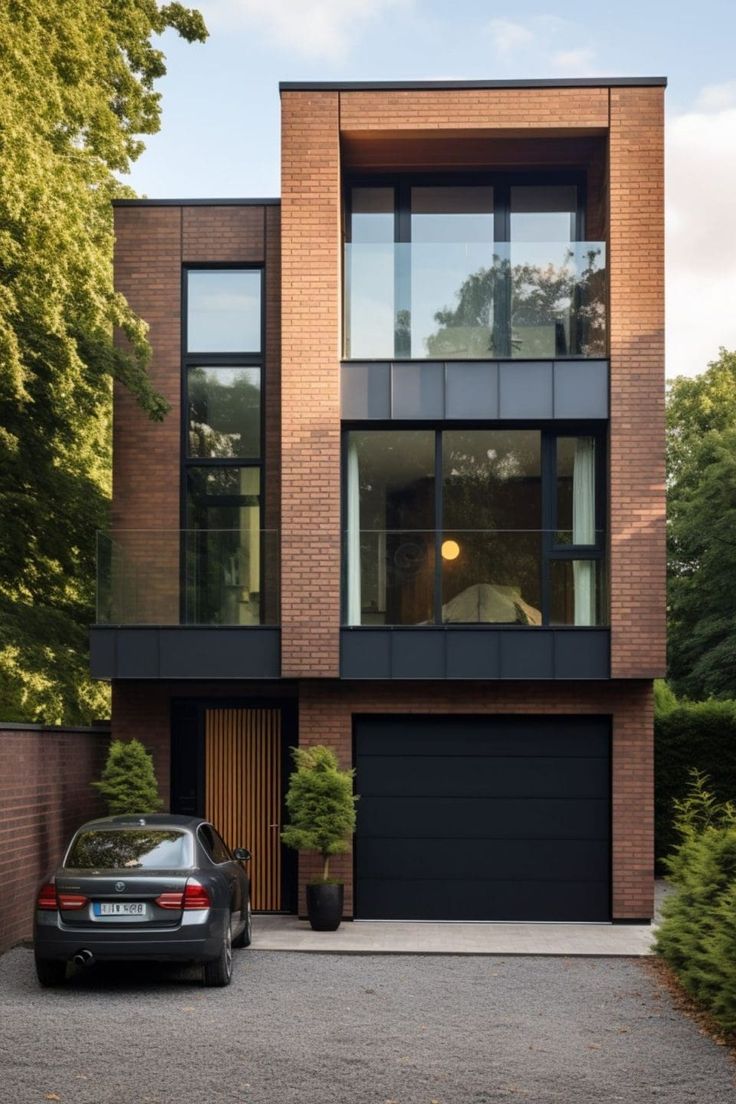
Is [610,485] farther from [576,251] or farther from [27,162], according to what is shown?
[27,162]

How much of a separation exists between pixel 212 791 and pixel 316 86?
8801mm

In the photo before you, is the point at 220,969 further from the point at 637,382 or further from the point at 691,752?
the point at 691,752

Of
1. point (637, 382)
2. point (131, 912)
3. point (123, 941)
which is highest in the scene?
point (637, 382)

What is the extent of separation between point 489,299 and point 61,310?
5.24 meters

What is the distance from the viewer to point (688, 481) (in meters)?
39.6

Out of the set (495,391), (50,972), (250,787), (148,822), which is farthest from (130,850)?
(495,391)

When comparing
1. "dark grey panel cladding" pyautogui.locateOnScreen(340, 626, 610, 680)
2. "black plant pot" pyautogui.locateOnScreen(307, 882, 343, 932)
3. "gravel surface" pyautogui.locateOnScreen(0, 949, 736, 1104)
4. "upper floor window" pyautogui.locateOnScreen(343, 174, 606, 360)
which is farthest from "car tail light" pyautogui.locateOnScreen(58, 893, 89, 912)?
"upper floor window" pyautogui.locateOnScreen(343, 174, 606, 360)

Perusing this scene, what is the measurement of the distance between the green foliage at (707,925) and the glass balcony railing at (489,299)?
615 centimetres

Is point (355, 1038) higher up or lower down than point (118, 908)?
lower down

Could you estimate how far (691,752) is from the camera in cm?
2353

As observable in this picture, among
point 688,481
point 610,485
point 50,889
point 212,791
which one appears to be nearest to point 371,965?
point 50,889

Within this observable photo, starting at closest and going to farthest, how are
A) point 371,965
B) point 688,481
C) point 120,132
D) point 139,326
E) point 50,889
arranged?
point 50,889 < point 371,965 < point 139,326 < point 120,132 < point 688,481

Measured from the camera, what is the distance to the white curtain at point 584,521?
17922 mm

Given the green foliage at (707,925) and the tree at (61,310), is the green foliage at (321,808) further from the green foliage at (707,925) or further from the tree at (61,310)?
the tree at (61,310)
